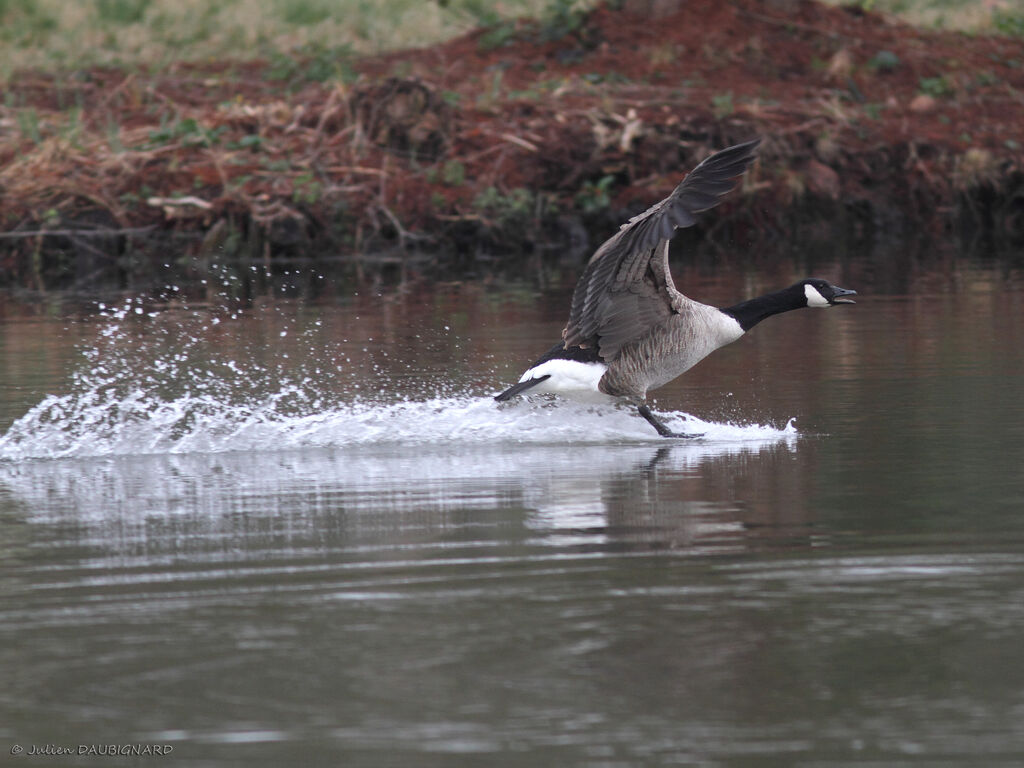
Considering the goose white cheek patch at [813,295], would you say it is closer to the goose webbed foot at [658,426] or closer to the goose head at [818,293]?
the goose head at [818,293]

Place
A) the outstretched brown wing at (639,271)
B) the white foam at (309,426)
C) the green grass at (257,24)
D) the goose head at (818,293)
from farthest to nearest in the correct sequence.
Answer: the green grass at (257,24) → the goose head at (818,293) → the white foam at (309,426) → the outstretched brown wing at (639,271)

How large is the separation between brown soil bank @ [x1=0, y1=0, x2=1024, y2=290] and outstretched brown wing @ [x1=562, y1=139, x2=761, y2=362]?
10520 millimetres

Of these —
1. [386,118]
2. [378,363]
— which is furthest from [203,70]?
[378,363]

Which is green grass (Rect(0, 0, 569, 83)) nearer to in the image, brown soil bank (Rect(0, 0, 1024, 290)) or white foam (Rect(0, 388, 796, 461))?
brown soil bank (Rect(0, 0, 1024, 290))

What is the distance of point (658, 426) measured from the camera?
365 inches

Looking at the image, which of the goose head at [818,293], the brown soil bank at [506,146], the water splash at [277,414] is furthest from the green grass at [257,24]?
the goose head at [818,293]

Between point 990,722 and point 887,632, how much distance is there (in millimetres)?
753

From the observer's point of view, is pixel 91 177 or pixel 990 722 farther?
pixel 91 177

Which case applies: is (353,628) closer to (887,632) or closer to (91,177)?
(887,632)

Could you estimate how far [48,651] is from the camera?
5012 mm
